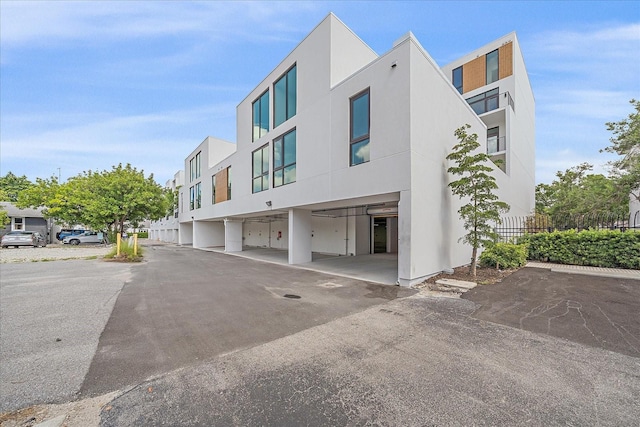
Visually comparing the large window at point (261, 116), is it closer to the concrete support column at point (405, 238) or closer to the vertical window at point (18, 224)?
the concrete support column at point (405, 238)

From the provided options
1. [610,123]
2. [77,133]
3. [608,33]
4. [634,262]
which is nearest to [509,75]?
[610,123]

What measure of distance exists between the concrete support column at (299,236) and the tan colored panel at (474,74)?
54.7ft

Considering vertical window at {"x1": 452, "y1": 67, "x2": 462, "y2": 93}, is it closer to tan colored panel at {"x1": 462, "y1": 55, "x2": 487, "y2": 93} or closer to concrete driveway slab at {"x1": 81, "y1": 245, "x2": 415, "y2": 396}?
tan colored panel at {"x1": 462, "y1": 55, "x2": 487, "y2": 93}

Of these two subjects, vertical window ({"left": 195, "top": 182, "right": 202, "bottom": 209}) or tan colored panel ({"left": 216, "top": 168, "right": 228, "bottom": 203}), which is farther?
vertical window ({"left": 195, "top": 182, "right": 202, "bottom": 209})

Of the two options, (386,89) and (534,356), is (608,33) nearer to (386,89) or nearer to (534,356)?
(386,89)

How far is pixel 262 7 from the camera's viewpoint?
8539 millimetres

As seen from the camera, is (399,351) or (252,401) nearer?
(252,401)

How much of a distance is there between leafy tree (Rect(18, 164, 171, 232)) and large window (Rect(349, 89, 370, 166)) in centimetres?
2270

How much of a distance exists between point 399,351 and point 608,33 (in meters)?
12.4

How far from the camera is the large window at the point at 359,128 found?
8039 mm

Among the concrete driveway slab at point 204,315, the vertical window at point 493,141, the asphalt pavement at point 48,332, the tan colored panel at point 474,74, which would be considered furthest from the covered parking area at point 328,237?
the tan colored panel at point 474,74

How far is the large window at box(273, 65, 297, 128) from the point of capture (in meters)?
11.5

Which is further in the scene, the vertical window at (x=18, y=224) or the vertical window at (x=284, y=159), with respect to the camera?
the vertical window at (x=18, y=224)

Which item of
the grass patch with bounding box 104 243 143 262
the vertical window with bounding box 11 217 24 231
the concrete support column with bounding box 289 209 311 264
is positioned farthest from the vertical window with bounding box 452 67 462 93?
the vertical window with bounding box 11 217 24 231
